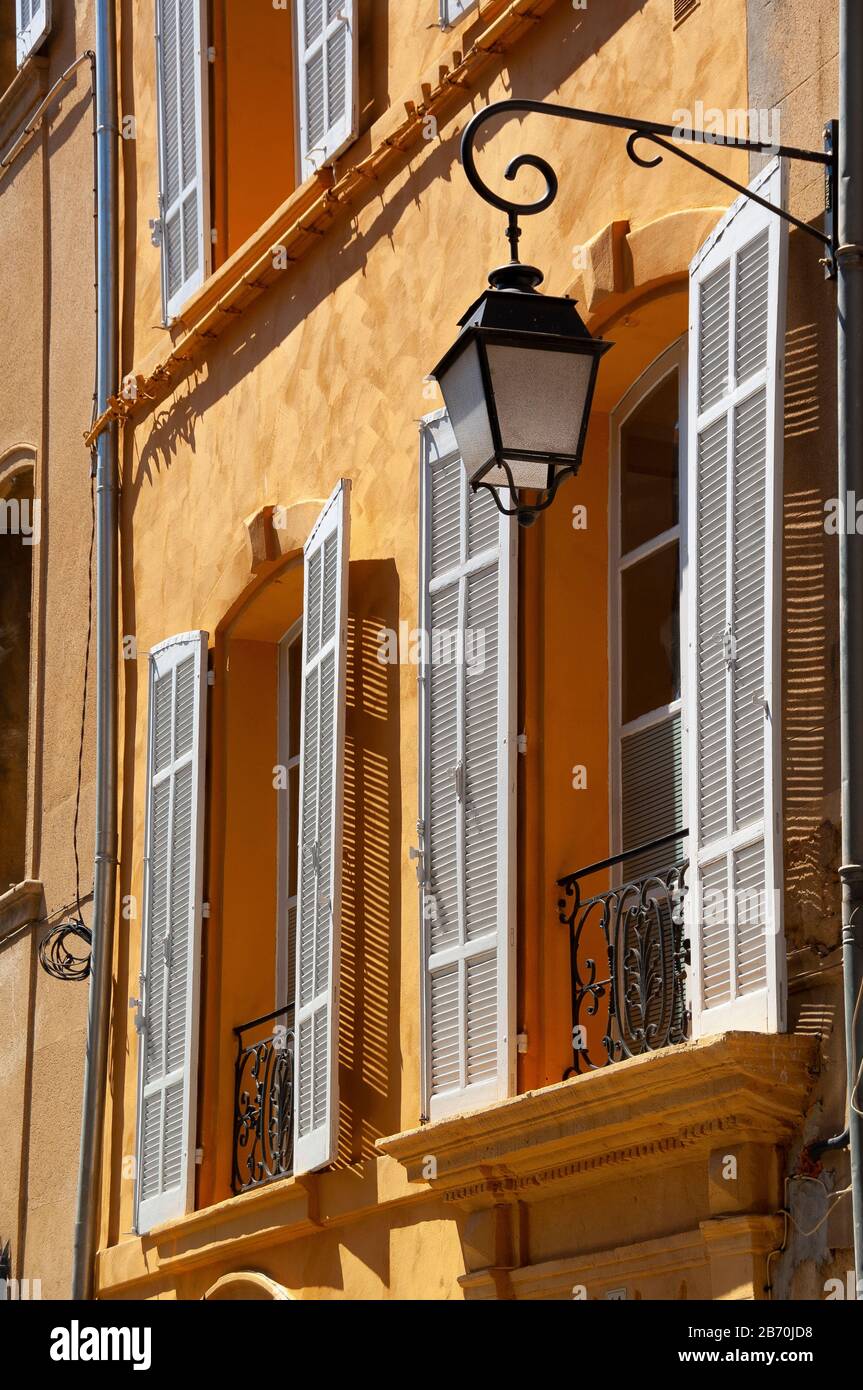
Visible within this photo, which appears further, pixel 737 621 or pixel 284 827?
pixel 284 827

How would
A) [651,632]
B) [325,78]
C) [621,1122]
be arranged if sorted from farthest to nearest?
[325,78], [651,632], [621,1122]

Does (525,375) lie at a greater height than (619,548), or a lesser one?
lesser

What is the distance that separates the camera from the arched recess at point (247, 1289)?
32.5 ft

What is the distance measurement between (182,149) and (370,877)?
443cm

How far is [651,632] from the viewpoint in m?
8.48

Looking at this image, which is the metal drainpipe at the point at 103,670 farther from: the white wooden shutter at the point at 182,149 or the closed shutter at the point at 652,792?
the closed shutter at the point at 652,792

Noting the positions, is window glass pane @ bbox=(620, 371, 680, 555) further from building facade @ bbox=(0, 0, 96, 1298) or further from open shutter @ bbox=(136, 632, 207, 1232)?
building facade @ bbox=(0, 0, 96, 1298)

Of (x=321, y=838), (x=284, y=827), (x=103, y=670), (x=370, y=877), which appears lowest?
(x=370, y=877)

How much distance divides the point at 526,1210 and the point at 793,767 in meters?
2.03

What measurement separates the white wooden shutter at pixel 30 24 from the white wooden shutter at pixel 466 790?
22.4 feet

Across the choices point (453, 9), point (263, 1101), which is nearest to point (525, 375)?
point (453, 9)

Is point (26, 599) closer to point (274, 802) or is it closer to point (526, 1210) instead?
point (274, 802)

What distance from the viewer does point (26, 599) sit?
52.0 ft

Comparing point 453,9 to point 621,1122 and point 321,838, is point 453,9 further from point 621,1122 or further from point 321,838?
point 621,1122
